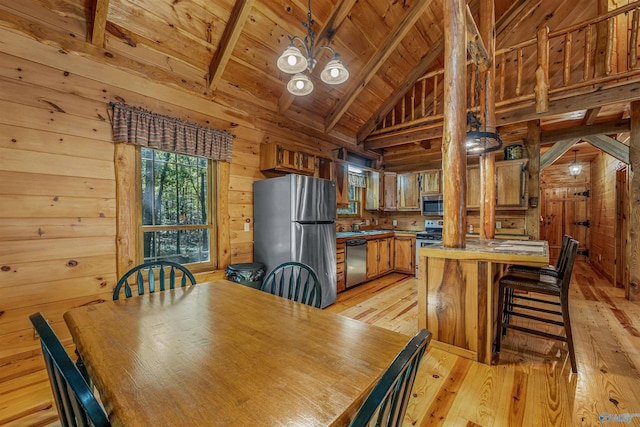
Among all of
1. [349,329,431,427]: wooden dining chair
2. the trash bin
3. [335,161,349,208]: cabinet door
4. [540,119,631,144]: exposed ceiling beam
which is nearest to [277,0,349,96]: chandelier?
the trash bin

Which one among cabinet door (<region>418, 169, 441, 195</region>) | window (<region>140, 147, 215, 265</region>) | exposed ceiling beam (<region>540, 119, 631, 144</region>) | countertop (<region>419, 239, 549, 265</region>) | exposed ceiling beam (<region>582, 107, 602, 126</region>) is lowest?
countertop (<region>419, 239, 549, 265</region>)

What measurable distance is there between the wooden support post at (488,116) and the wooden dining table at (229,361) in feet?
10.6

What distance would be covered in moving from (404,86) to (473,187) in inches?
86.9

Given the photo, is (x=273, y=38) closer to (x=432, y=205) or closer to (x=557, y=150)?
(x=432, y=205)

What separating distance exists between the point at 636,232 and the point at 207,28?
5.98m

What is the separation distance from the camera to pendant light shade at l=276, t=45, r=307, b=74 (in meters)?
2.05

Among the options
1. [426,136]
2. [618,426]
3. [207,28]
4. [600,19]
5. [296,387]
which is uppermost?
[600,19]

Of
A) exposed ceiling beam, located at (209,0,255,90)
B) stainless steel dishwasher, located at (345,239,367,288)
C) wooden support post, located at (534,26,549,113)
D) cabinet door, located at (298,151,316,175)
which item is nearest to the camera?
exposed ceiling beam, located at (209,0,255,90)

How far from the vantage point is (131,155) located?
2.58 m

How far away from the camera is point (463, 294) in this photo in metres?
2.28

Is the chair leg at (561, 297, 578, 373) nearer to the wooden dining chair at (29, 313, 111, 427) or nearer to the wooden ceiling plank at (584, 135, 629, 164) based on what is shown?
the wooden dining chair at (29, 313, 111, 427)

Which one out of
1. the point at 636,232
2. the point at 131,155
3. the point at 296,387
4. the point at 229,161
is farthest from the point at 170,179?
the point at 636,232

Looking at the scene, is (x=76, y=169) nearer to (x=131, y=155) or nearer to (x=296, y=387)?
(x=131, y=155)

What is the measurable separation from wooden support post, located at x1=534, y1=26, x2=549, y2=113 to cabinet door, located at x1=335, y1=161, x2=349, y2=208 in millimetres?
2860
